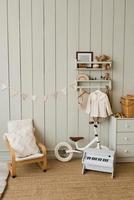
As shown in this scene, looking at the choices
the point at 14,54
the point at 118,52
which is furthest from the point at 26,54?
the point at 118,52

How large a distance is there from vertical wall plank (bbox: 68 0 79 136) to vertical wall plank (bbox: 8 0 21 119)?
0.80 metres

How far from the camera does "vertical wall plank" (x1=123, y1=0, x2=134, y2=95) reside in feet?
13.7

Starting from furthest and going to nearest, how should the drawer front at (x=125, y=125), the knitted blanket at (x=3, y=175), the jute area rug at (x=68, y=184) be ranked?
the drawer front at (x=125, y=125) < the knitted blanket at (x=3, y=175) < the jute area rug at (x=68, y=184)

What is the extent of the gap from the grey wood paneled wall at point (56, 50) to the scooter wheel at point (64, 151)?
0.44 ft

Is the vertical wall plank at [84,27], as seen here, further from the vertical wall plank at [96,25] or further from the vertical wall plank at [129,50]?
the vertical wall plank at [129,50]

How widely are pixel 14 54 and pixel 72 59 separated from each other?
90 cm

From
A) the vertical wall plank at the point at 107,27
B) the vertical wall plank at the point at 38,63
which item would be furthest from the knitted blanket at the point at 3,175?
the vertical wall plank at the point at 107,27

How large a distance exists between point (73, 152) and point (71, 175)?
25.0 inches

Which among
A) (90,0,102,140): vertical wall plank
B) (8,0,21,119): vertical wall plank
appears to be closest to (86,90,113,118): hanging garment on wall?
(90,0,102,140): vertical wall plank

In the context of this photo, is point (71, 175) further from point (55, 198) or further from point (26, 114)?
point (26, 114)

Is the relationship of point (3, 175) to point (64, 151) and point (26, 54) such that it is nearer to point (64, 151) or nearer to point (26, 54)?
point (64, 151)

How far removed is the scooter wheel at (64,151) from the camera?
13.6ft

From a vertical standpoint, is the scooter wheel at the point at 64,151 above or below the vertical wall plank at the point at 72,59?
below

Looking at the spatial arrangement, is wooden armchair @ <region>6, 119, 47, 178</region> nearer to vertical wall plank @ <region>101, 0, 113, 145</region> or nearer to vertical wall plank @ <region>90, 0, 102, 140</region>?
vertical wall plank @ <region>90, 0, 102, 140</region>
